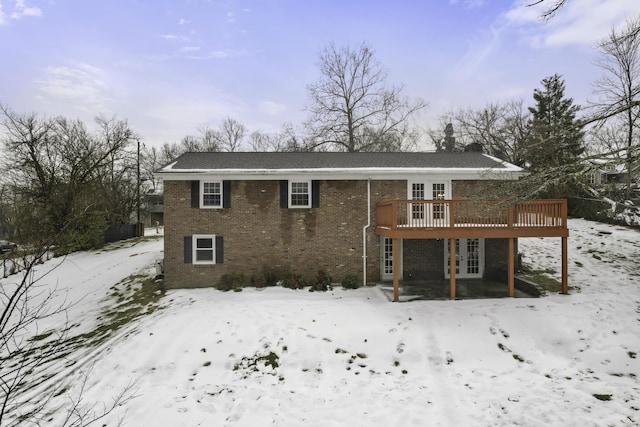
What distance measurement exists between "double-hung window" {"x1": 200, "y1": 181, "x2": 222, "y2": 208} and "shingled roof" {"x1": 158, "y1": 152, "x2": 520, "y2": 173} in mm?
647

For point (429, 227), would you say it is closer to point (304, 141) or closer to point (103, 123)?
point (304, 141)

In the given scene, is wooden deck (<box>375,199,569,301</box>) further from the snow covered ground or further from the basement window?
the basement window

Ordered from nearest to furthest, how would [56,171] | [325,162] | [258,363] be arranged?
[258,363] < [325,162] < [56,171]

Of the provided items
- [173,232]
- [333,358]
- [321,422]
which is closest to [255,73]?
[173,232]

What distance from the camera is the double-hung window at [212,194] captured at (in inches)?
524

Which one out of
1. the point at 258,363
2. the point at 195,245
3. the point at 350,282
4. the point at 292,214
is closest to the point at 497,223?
the point at 350,282

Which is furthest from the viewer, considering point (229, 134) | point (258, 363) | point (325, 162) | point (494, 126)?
point (229, 134)

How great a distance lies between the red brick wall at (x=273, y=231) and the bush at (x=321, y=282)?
30cm

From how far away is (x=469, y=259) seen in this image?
1425 cm

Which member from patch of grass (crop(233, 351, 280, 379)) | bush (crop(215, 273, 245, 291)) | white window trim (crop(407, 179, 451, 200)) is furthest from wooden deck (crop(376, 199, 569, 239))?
bush (crop(215, 273, 245, 291))

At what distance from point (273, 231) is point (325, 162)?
4051 millimetres

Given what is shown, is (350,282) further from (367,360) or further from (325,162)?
(325,162)

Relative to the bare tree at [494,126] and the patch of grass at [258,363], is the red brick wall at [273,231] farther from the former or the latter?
the bare tree at [494,126]

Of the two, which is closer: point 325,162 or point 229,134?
point 325,162
